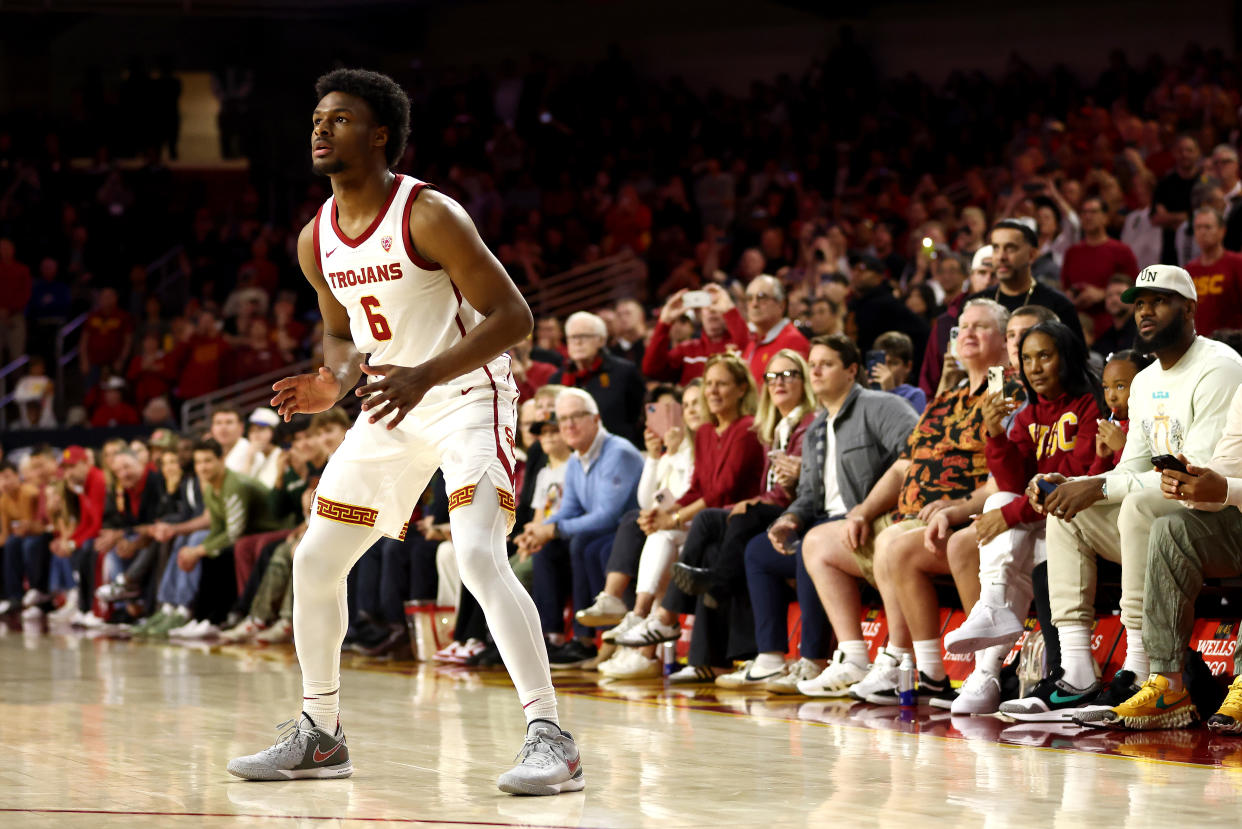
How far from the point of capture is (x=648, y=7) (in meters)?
22.2

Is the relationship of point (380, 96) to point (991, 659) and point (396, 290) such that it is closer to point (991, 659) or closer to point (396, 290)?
point (396, 290)

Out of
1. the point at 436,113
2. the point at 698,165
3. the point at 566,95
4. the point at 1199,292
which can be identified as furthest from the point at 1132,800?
the point at 436,113

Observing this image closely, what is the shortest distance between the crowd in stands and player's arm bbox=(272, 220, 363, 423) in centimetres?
279

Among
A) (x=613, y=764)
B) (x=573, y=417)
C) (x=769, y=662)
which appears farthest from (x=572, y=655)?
→ (x=613, y=764)

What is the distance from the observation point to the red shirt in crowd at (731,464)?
8.45 m

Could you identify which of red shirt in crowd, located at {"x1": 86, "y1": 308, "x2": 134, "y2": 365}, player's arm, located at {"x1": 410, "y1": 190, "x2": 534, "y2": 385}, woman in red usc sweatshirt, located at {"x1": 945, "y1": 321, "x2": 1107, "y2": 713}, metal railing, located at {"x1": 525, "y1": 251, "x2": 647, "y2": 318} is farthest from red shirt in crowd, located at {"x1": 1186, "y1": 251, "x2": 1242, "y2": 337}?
red shirt in crowd, located at {"x1": 86, "y1": 308, "x2": 134, "y2": 365}

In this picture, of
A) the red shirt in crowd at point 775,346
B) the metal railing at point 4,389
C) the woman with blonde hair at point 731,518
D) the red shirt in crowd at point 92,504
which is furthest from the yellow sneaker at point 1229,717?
the metal railing at point 4,389

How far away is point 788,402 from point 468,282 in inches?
152

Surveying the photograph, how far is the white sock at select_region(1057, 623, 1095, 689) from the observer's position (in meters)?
6.28

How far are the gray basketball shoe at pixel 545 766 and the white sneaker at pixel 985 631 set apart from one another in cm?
222

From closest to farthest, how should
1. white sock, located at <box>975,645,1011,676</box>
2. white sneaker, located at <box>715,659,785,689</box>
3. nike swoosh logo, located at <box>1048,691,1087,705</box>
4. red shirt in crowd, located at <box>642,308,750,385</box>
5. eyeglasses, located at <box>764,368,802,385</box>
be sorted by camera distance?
nike swoosh logo, located at <box>1048,691,1087,705</box> → white sock, located at <box>975,645,1011,676</box> → white sneaker, located at <box>715,659,785,689</box> → eyeglasses, located at <box>764,368,802,385</box> → red shirt in crowd, located at <box>642,308,750,385</box>

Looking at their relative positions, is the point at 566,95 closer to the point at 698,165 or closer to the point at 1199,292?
the point at 698,165

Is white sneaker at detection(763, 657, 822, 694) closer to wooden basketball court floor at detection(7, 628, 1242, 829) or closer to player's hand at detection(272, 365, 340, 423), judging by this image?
wooden basketball court floor at detection(7, 628, 1242, 829)

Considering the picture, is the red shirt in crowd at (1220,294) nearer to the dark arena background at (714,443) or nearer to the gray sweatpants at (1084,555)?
the dark arena background at (714,443)
